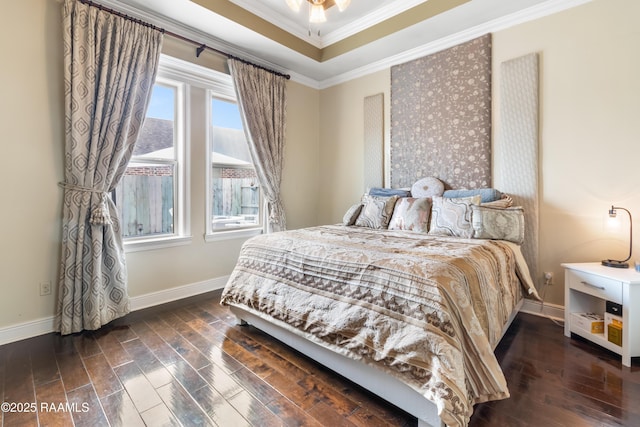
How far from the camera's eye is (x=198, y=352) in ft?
6.61

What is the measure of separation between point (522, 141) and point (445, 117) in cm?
81

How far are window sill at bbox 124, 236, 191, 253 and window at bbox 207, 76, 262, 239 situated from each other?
1.13 ft

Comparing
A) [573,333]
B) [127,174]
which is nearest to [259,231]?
[127,174]

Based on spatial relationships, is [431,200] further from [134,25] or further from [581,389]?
[134,25]

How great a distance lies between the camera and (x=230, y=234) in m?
3.59

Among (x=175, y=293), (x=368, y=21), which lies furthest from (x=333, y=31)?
(x=175, y=293)

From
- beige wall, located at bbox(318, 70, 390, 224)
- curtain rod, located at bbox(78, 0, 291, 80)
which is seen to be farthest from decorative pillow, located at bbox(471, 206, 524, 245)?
curtain rod, located at bbox(78, 0, 291, 80)

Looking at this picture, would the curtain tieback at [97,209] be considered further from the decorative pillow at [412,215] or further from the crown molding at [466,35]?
the crown molding at [466,35]

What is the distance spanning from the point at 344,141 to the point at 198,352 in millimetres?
3265

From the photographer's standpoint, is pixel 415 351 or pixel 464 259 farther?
pixel 464 259

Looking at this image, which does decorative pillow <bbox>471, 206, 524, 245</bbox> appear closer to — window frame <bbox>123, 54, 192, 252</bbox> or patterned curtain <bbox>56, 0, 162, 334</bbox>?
window frame <bbox>123, 54, 192, 252</bbox>

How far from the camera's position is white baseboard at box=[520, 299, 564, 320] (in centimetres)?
255

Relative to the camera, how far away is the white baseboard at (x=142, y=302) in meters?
2.16

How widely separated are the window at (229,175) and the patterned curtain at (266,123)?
0.17 meters
